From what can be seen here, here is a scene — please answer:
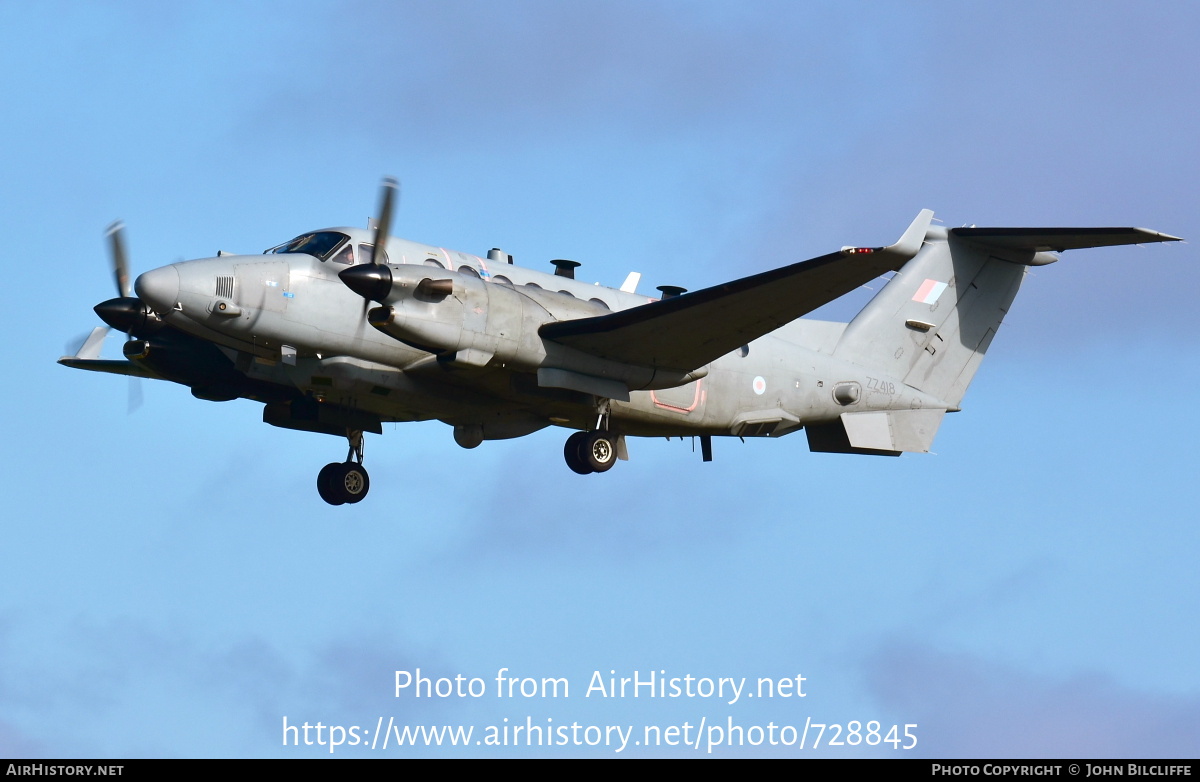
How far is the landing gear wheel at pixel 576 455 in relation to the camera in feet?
69.1

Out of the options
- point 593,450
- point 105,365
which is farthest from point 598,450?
point 105,365

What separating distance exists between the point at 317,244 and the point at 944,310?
1073cm

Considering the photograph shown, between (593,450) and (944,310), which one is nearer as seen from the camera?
(593,450)

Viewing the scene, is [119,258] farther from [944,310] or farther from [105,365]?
[944,310]

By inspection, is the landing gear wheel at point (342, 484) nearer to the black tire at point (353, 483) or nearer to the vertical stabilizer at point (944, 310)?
the black tire at point (353, 483)

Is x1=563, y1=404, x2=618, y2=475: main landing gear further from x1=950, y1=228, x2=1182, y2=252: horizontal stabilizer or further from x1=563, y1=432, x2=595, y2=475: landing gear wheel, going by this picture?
x1=950, y1=228, x2=1182, y2=252: horizontal stabilizer

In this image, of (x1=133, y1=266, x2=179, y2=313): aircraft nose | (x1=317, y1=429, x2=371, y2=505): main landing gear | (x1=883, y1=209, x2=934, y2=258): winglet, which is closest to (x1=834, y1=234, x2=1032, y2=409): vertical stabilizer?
(x1=883, y1=209, x2=934, y2=258): winglet

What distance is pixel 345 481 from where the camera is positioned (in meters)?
23.0

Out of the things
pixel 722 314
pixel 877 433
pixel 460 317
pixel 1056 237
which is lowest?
pixel 877 433

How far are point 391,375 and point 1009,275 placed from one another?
1068 centimetres

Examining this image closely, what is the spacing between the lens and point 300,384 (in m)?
21.0

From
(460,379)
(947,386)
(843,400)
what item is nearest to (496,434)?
(460,379)

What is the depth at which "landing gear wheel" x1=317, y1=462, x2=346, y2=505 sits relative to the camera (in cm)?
2298
